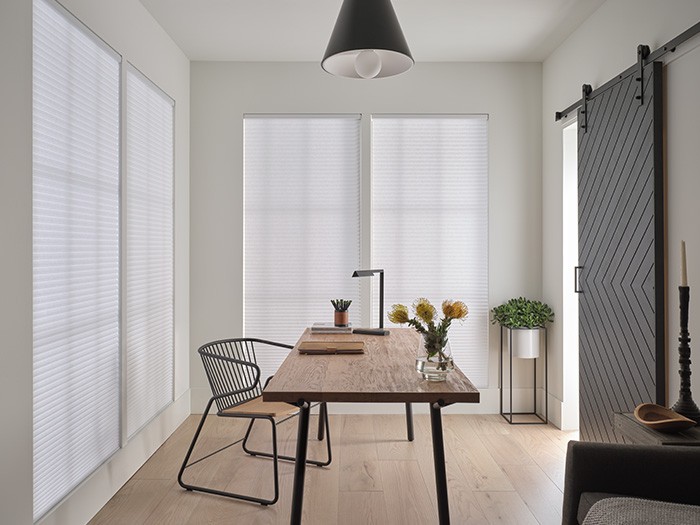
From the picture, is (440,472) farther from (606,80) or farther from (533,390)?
(533,390)

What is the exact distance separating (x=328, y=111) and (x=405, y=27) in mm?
981

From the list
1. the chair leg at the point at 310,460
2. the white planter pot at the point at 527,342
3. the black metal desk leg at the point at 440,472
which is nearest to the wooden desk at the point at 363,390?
the black metal desk leg at the point at 440,472

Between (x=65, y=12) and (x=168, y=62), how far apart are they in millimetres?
1649

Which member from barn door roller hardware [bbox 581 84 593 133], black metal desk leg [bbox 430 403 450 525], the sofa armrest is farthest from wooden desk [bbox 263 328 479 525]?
barn door roller hardware [bbox 581 84 593 133]

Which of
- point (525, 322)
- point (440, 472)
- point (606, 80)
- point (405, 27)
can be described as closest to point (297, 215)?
point (405, 27)

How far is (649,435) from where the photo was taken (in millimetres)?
2170

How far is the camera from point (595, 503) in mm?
1851

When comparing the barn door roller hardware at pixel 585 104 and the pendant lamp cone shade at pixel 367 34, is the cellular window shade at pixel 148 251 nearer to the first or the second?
the pendant lamp cone shade at pixel 367 34

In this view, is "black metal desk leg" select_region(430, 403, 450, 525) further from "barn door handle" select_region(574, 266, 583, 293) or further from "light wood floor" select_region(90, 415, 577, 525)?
"barn door handle" select_region(574, 266, 583, 293)

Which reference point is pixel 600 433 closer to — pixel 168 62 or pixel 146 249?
pixel 146 249

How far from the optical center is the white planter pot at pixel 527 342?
4.61 meters

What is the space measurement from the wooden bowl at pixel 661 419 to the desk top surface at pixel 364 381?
0.62m

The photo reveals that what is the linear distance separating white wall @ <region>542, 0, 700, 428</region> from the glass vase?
122 cm

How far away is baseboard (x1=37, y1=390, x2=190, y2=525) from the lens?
276 cm
